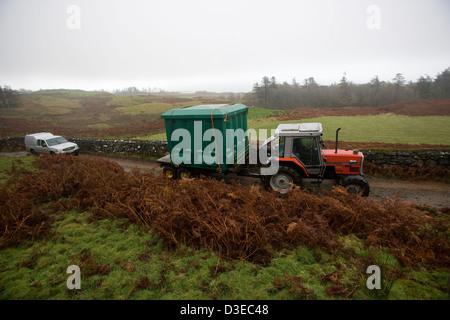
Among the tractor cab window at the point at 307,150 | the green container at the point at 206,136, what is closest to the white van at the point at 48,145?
the green container at the point at 206,136

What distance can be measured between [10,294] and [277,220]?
212 inches

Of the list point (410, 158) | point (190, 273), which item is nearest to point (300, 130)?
point (190, 273)

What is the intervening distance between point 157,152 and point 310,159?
1031 centimetres

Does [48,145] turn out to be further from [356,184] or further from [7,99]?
[7,99]

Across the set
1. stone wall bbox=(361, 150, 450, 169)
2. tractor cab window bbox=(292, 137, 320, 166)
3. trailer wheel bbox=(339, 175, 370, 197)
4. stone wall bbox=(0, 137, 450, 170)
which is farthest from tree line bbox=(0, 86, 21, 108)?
stone wall bbox=(361, 150, 450, 169)

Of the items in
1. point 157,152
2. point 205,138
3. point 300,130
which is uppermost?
point 300,130

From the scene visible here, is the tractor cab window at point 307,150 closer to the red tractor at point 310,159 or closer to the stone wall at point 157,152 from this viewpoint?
the red tractor at point 310,159

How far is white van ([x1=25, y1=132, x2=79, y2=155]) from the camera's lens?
46.9ft

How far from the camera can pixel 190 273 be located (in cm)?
399

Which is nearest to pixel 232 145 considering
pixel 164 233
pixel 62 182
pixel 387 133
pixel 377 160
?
pixel 164 233

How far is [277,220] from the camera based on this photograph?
549cm

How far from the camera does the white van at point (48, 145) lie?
46.9 ft

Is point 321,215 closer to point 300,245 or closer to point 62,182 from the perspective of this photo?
point 300,245

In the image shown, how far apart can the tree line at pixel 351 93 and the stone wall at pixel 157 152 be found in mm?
43826
